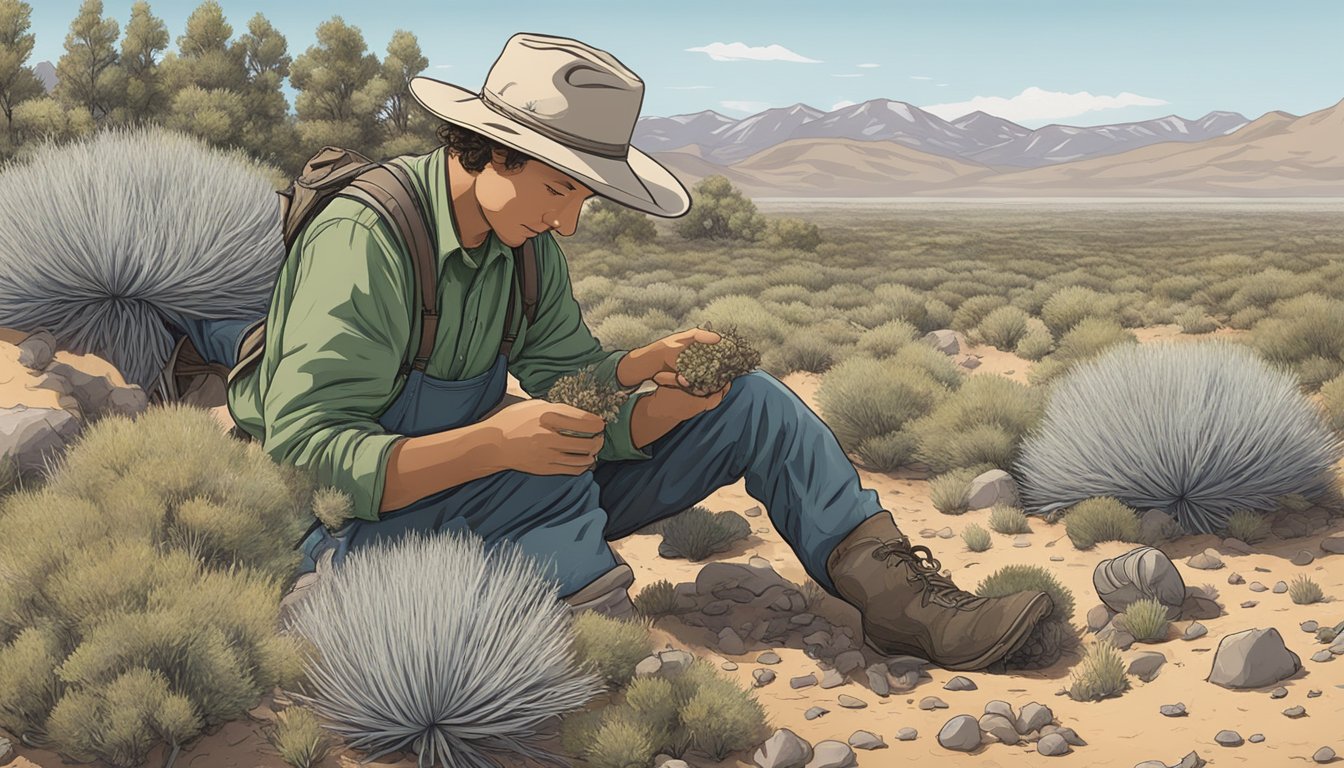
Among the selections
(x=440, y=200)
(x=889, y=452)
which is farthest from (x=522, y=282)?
(x=889, y=452)

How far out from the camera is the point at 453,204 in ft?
12.3

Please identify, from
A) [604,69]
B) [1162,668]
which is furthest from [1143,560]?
[604,69]

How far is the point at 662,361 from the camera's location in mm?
4188

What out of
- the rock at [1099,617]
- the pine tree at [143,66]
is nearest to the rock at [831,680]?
the rock at [1099,617]

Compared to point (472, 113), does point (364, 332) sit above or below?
below

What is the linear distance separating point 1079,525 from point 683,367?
260cm

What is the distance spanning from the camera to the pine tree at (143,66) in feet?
55.3

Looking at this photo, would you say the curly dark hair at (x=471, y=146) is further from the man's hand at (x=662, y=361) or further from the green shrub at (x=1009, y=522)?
the green shrub at (x=1009, y=522)

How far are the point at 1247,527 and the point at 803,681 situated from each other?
8.72ft

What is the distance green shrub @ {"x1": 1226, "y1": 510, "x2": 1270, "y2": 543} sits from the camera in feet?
18.5

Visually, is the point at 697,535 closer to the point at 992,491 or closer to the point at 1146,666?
the point at 992,491

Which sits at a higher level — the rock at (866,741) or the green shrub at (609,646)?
the green shrub at (609,646)

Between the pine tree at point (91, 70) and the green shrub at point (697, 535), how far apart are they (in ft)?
45.2

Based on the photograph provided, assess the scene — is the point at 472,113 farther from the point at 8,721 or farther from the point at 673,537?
the point at 673,537
